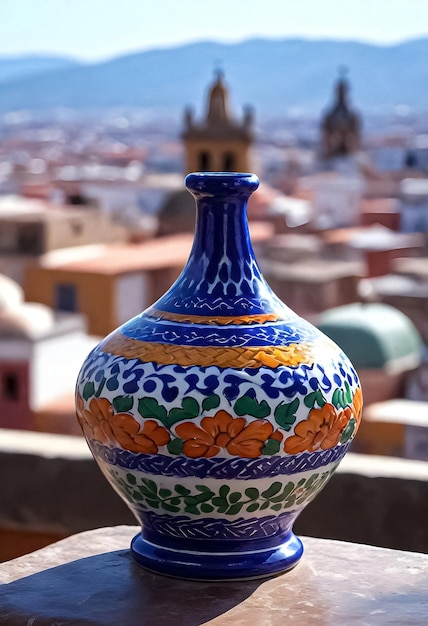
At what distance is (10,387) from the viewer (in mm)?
9969

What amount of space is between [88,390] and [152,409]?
113mm

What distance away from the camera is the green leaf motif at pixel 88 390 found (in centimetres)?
141

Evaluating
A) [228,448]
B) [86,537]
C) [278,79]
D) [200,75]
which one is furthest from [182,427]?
[278,79]

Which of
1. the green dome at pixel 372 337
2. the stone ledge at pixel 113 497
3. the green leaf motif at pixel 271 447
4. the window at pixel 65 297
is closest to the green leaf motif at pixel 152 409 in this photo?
the green leaf motif at pixel 271 447

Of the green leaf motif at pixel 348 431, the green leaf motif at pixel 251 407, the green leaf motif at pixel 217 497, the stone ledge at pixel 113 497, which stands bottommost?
the stone ledge at pixel 113 497

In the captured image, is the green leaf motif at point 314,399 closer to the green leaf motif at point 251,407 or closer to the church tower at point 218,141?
the green leaf motif at point 251,407

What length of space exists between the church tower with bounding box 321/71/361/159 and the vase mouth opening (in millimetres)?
31589

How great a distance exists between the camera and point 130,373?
137cm

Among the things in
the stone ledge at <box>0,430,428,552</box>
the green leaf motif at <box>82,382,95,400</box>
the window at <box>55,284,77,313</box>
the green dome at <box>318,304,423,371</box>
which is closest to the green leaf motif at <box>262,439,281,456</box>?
the green leaf motif at <box>82,382,95,400</box>

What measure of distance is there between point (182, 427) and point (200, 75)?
4092cm

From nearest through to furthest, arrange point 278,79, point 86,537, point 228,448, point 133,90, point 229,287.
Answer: point 228,448 < point 229,287 < point 86,537 < point 278,79 < point 133,90

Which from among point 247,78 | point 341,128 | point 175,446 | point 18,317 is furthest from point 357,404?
point 247,78

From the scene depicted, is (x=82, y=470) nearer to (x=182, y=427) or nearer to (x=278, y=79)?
(x=182, y=427)

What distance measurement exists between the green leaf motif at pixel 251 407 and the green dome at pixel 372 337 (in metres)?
7.57
